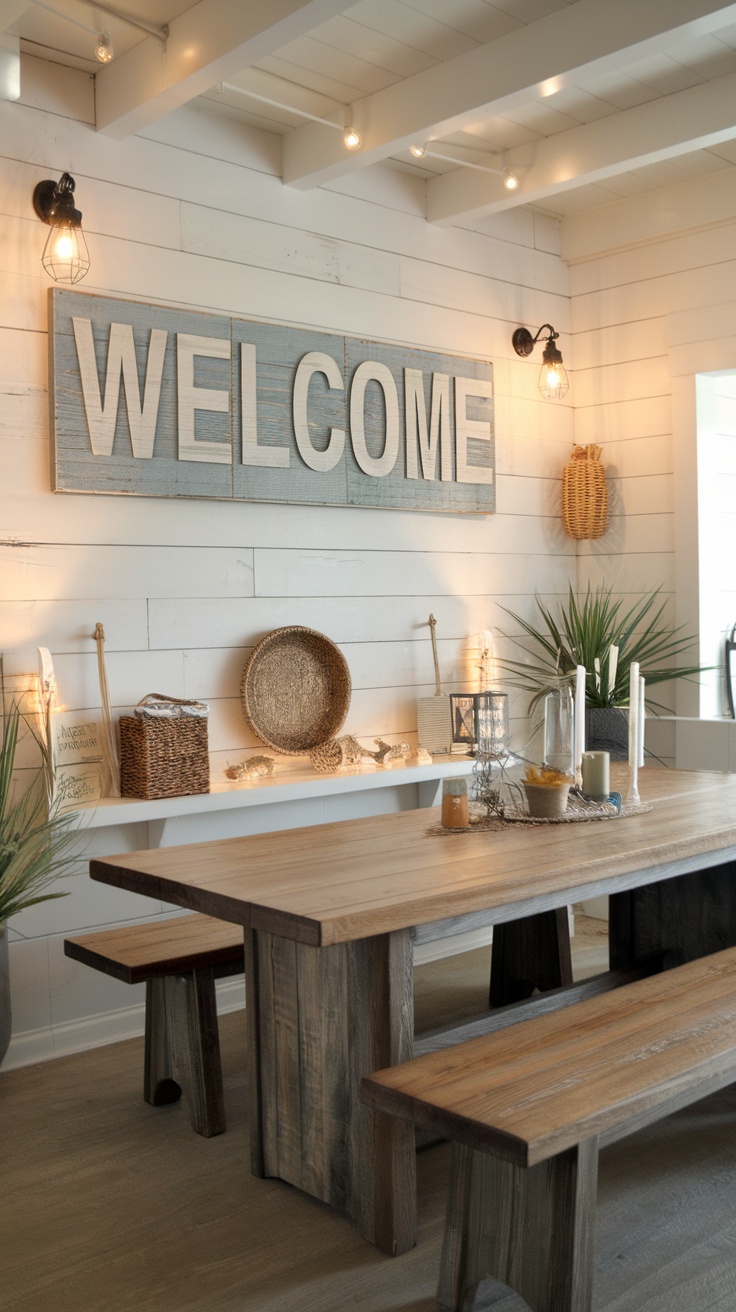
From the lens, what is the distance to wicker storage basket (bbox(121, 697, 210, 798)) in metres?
3.31

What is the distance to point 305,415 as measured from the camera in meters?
3.92

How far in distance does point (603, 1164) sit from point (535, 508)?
290cm

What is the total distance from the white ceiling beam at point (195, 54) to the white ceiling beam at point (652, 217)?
217 cm

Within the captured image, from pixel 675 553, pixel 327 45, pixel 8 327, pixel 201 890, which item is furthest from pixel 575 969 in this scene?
pixel 327 45

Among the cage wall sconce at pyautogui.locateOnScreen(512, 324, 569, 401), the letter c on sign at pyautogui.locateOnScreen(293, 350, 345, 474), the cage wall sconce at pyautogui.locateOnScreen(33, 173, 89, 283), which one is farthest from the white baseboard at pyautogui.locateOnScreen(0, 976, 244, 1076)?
the cage wall sconce at pyautogui.locateOnScreen(512, 324, 569, 401)

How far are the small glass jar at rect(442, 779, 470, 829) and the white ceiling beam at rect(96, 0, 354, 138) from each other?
181cm

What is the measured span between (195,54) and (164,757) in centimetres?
188

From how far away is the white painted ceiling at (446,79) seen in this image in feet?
9.74

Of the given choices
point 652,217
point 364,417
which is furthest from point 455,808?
point 652,217

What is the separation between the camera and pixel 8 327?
10.6 ft

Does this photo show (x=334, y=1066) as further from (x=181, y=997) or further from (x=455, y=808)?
(x=455, y=808)

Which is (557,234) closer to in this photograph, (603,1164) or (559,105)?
(559,105)

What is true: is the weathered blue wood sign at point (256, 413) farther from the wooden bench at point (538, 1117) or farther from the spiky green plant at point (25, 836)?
the wooden bench at point (538, 1117)

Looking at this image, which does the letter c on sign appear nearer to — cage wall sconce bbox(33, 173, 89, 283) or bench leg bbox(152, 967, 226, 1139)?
cage wall sconce bbox(33, 173, 89, 283)
